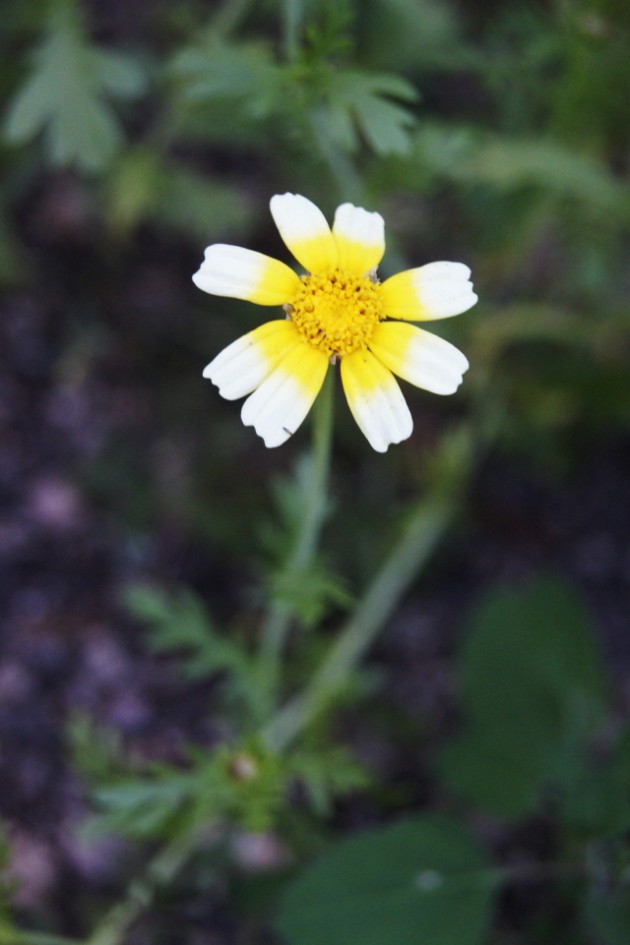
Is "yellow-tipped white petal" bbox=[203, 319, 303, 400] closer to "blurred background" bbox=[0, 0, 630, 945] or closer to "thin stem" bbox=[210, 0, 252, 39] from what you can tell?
"blurred background" bbox=[0, 0, 630, 945]

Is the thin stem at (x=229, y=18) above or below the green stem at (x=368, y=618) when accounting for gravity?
above

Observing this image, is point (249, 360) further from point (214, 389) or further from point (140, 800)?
point (214, 389)

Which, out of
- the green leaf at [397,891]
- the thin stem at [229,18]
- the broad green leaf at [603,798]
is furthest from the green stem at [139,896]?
the thin stem at [229,18]

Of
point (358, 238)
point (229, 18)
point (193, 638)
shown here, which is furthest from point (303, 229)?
point (229, 18)

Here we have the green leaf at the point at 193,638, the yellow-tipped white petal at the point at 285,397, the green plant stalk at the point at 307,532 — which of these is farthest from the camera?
the green leaf at the point at 193,638

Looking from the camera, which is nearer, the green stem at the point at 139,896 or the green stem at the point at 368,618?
the green stem at the point at 139,896

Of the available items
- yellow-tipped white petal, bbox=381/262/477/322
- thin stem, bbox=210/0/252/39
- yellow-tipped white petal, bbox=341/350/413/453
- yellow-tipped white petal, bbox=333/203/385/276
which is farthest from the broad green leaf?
thin stem, bbox=210/0/252/39

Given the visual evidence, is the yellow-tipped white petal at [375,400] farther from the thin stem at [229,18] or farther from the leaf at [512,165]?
the thin stem at [229,18]

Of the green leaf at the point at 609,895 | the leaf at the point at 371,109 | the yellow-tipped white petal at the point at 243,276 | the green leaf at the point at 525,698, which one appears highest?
the leaf at the point at 371,109
